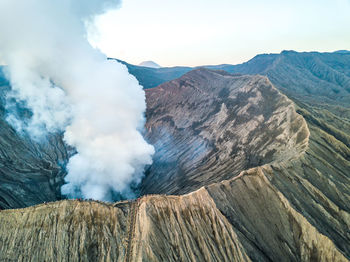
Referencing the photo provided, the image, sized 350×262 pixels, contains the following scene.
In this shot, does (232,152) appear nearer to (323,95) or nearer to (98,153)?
(98,153)

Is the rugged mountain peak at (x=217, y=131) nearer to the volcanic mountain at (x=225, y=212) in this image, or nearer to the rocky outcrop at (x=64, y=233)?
the volcanic mountain at (x=225, y=212)

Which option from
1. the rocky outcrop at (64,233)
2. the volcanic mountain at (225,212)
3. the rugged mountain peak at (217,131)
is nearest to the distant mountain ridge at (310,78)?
the rugged mountain peak at (217,131)

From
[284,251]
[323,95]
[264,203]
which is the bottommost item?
[323,95]

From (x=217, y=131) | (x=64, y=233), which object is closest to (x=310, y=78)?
(x=217, y=131)

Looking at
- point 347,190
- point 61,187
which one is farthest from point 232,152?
point 61,187

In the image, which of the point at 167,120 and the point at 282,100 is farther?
the point at 167,120

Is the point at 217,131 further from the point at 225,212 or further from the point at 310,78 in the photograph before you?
the point at 310,78

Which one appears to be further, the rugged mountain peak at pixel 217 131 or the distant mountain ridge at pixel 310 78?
the distant mountain ridge at pixel 310 78

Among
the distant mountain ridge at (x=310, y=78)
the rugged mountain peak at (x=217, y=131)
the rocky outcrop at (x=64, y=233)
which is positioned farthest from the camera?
the distant mountain ridge at (x=310, y=78)
